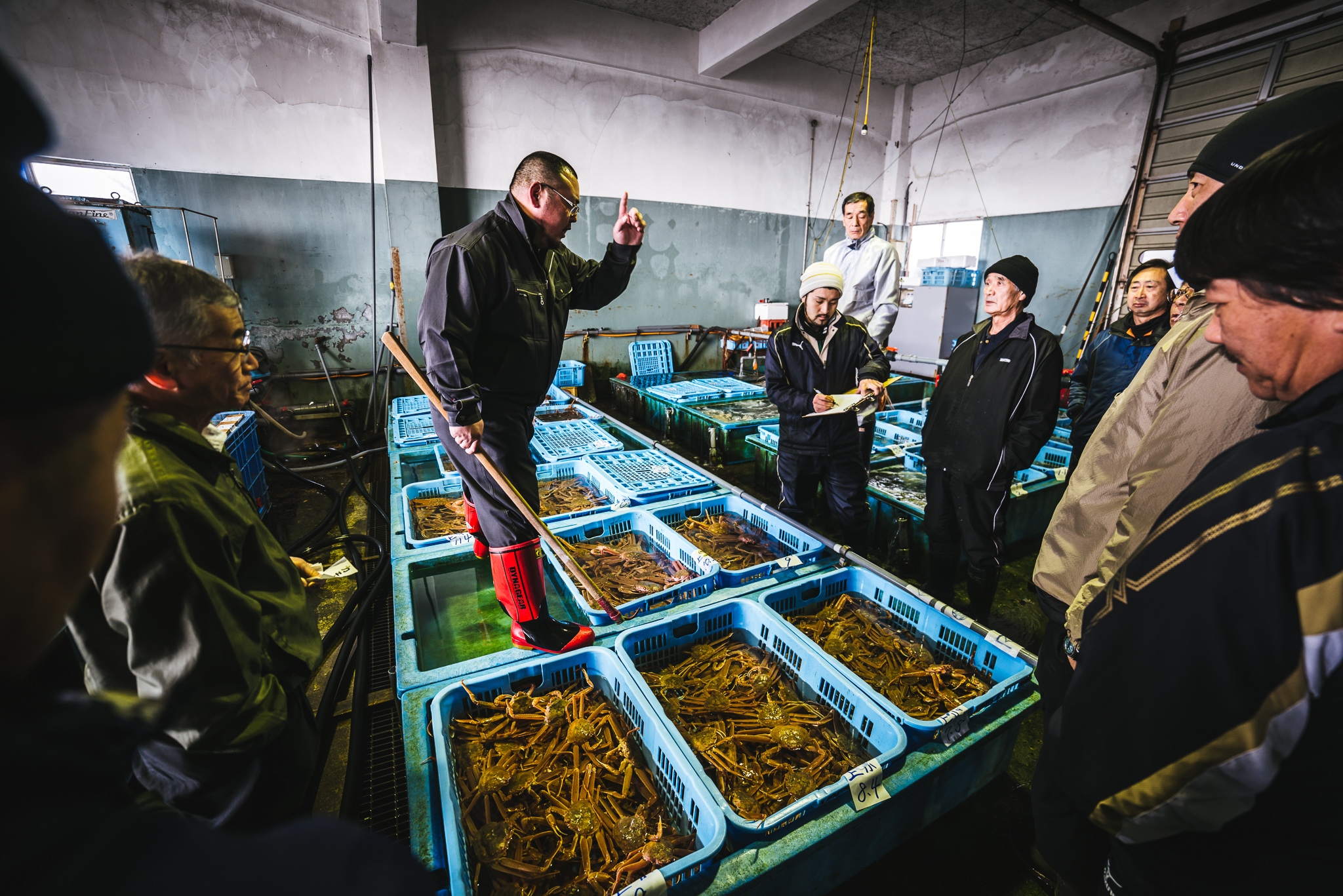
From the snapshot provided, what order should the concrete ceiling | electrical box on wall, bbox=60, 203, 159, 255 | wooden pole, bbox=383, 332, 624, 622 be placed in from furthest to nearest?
the concrete ceiling
electrical box on wall, bbox=60, 203, 159, 255
wooden pole, bbox=383, 332, 624, 622

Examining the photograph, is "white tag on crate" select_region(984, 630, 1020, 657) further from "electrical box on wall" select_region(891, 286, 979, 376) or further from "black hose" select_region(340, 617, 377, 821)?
"electrical box on wall" select_region(891, 286, 979, 376)

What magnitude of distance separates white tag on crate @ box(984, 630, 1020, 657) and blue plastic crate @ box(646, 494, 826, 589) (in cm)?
76

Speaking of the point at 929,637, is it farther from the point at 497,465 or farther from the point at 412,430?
the point at 412,430

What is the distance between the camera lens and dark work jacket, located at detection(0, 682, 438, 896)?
0.92ft

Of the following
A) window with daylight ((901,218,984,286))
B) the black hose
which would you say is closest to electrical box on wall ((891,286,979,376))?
window with daylight ((901,218,984,286))

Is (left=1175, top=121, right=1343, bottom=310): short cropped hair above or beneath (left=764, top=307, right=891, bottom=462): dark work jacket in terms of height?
above

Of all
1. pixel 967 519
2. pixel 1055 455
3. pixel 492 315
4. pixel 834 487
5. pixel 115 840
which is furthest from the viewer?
pixel 1055 455

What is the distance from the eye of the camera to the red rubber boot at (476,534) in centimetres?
246

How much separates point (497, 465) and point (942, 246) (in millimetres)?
9273

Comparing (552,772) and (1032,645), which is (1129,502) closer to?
(552,772)

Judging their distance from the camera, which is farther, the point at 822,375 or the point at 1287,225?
the point at 822,375

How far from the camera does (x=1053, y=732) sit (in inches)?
43.6

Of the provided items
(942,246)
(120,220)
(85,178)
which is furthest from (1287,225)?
(942,246)

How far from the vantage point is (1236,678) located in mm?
696
